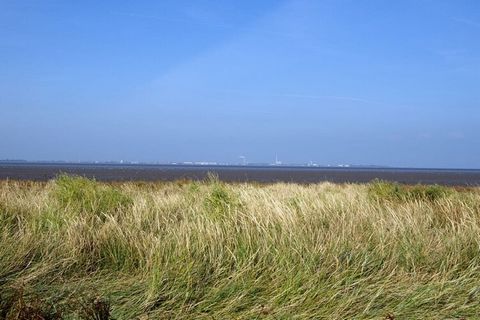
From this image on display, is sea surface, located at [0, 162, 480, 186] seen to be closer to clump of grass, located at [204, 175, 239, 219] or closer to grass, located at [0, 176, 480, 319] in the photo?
clump of grass, located at [204, 175, 239, 219]

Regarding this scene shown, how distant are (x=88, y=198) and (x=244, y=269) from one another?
5.39 m

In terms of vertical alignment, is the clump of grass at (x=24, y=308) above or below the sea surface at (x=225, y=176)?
above

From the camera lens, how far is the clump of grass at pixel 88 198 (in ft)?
30.9

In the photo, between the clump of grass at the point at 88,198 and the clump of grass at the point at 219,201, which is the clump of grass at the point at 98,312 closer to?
the clump of grass at the point at 219,201

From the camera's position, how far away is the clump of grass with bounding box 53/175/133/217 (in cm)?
943

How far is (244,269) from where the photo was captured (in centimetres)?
550

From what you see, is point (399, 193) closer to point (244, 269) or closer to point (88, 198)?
point (88, 198)

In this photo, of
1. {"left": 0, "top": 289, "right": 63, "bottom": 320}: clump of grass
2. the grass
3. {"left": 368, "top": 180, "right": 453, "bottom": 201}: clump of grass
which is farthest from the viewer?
{"left": 368, "top": 180, "right": 453, "bottom": 201}: clump of grass

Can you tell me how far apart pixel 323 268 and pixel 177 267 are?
152cm

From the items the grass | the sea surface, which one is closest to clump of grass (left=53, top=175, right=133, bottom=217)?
the grass

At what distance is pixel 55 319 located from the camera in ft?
13.8

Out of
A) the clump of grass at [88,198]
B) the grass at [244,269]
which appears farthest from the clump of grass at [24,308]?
the clump of grass at [88,198]

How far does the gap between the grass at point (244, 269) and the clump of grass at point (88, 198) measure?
4.56 ft

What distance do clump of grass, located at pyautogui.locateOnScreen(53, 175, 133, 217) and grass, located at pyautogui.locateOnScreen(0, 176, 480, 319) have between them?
4.56 ft
